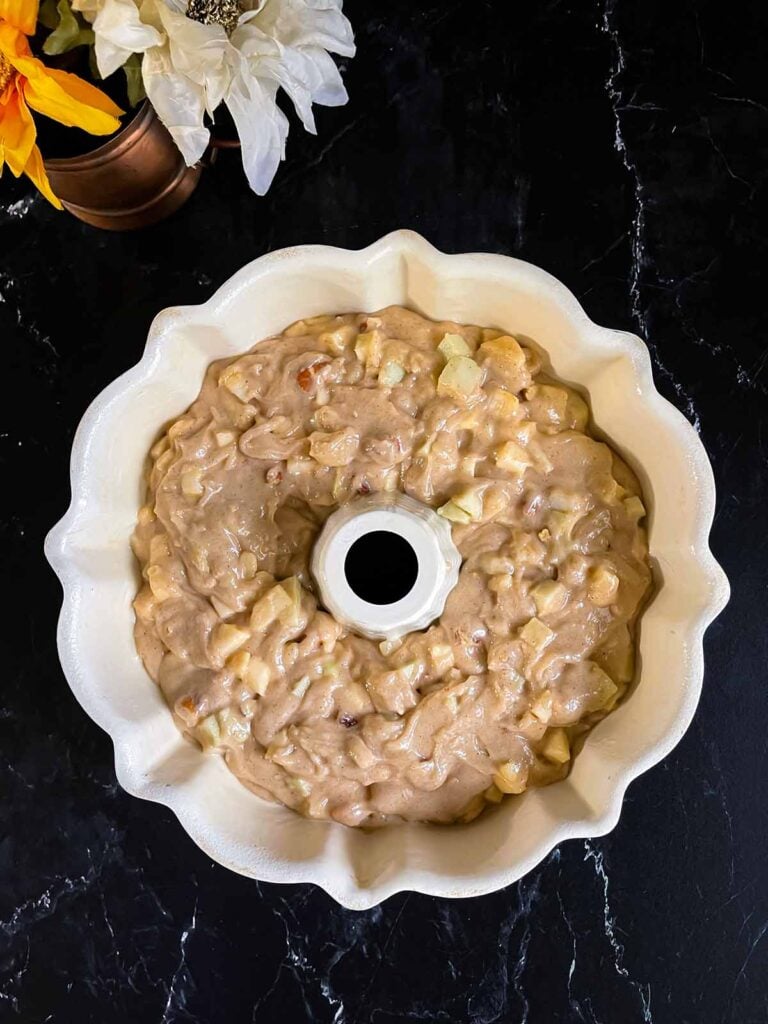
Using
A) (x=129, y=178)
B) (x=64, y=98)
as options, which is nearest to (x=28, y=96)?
(x=64, y=98)

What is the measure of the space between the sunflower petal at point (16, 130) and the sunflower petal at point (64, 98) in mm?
16

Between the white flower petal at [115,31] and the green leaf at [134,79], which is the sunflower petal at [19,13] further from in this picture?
the green leaf at [134,79]

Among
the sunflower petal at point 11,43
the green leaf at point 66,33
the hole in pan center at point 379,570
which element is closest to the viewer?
the sunflower petal at point 11,43

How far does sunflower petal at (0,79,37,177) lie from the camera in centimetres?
103

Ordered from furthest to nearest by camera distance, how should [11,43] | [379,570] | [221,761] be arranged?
[379,570], [221,761], [11,43]

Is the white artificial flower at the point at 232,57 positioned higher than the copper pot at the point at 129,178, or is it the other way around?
the white artificial flower at the point at 232,57

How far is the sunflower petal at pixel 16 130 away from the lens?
1.03m

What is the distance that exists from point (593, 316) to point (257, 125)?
0.55 m

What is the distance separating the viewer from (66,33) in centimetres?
112

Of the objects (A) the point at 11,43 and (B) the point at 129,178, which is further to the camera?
(B) the point at 129,178

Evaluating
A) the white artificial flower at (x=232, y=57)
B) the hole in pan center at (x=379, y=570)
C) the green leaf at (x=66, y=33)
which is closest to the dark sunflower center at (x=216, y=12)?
the white artificial flower at (x=232, y=57)

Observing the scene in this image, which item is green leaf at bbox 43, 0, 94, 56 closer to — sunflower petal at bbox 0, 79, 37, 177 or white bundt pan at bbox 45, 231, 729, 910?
sunflower petal at bbox 0, 79, 37, 177

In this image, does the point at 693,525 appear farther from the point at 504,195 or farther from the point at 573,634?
the point at 504,195

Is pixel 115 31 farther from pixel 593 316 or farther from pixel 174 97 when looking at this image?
pixel 593 316
